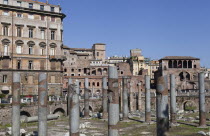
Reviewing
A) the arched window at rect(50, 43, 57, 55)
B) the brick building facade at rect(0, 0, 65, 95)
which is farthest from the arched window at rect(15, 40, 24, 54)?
the arched window at rect(50, 43, 57, 55)

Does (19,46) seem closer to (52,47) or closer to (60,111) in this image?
(52,47)

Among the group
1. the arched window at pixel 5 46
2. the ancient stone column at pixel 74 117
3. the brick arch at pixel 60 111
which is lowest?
the brick arch at pixel 60 111

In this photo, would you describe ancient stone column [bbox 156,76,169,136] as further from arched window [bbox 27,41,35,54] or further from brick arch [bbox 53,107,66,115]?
arched window [bbox 27,41,35,54]

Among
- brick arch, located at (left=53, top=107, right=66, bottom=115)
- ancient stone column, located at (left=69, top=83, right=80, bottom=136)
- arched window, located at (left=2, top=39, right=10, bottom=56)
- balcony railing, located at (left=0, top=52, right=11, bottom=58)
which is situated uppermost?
arched window, located at (left=2, top=39, right=10, bottom=56)

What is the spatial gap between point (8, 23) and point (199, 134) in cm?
2915

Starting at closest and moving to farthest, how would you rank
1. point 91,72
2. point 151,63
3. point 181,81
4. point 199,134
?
point 199,134, point 181,81, point 91,72, point 151,63

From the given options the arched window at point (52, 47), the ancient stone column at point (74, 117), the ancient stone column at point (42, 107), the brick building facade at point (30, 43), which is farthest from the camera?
the arched window at point (52, 47)

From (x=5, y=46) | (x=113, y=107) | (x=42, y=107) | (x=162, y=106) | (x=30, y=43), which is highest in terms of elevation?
(x=30, y=43)

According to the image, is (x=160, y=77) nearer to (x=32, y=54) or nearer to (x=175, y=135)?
(x=175, y=135)

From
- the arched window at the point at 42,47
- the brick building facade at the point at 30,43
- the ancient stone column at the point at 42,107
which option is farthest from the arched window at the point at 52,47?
the ancient stone column at the point at 42,107

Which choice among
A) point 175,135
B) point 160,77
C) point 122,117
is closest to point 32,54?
point 122,117

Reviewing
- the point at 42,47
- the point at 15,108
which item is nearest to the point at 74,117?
the point at 15,108

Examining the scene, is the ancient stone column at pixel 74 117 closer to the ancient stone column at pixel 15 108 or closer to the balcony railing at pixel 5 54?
the ancient stone column at pixel 15 108

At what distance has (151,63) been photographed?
89562 millimetres
